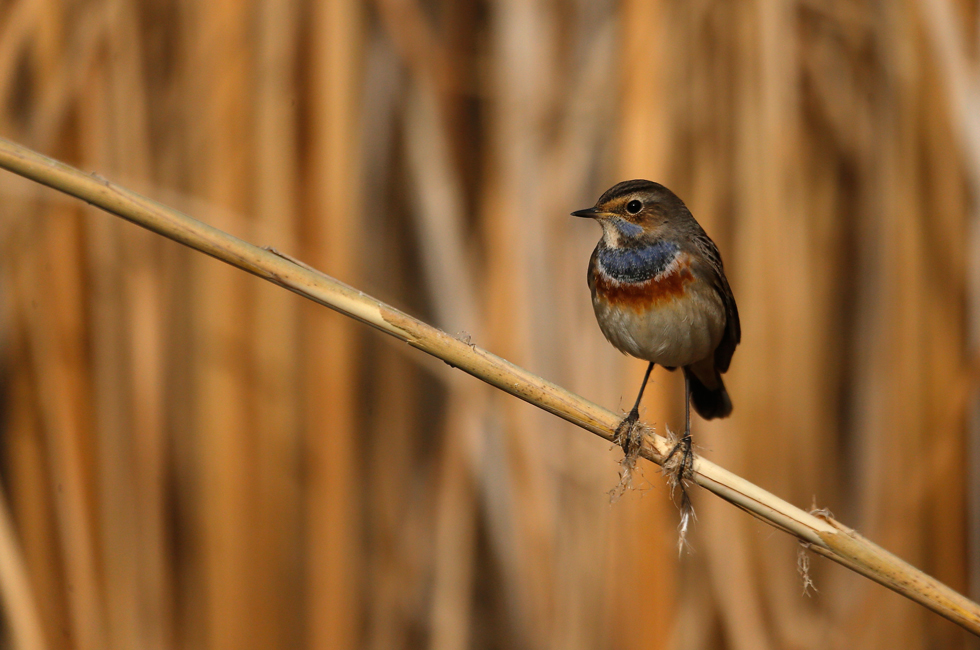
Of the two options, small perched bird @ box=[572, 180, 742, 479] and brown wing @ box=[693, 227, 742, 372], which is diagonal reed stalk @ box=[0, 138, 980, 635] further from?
brown wing @ box=[693, 227, 742, 372]

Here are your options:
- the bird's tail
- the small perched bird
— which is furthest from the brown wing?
the bird's tail

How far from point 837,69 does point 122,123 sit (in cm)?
251

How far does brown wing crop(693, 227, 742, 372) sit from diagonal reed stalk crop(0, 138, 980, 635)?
77 cm

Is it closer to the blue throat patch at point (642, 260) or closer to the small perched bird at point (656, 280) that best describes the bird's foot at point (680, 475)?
the small perched bird at point (656, 280)

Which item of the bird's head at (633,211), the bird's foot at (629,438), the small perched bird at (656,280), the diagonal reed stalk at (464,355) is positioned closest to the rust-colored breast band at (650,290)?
the small perched bird at (656,280)

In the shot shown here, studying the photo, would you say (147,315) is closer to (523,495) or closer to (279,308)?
(279,308)

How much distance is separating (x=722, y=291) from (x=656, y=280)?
0.21 meters

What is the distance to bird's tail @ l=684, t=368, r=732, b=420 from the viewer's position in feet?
7.07

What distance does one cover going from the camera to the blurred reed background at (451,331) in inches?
80.8

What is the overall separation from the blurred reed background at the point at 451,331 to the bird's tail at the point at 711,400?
0.45 feet

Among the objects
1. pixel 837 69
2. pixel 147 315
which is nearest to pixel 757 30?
pixel 837 69

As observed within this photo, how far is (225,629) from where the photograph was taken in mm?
2035

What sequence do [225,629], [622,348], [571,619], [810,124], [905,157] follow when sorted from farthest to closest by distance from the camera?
[810,124] < [905,157] < [571,619] < [225,629] < [622,348]

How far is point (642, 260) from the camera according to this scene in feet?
6.21
